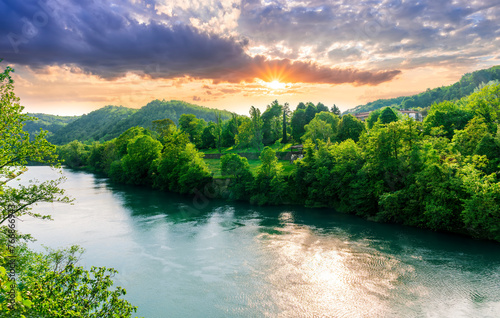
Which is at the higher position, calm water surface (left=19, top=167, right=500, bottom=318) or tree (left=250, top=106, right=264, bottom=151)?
tree (left=250, top=106, right=264, bottom=151)

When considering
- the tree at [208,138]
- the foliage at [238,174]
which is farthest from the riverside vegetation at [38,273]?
the tree at [208,138]

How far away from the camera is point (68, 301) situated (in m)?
6.69

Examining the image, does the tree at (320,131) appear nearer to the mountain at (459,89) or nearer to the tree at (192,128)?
the tree at (192,128)

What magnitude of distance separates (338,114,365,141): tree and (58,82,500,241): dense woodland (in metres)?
0.17

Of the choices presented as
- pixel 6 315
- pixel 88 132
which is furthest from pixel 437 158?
pixel 88 132

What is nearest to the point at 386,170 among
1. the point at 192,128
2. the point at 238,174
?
the point at 238,174

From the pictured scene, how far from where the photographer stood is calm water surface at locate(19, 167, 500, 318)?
17.2m

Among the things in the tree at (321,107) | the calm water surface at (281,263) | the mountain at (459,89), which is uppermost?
the mountain at (459,89)

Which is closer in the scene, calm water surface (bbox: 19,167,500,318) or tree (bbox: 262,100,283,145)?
calm water surface (bbox: 19,167,500,318)

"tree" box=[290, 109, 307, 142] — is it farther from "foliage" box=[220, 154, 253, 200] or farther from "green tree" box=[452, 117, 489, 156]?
"green tree" box=[452, 117, 489, 156]

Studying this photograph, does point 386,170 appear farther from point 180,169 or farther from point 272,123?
point 272,123

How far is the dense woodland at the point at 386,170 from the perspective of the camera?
26.5 m

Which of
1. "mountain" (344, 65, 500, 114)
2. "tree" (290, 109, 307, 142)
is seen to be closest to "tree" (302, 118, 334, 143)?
"tree" (290, 109, 307, 142)

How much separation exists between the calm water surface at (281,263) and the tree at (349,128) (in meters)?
21.9
